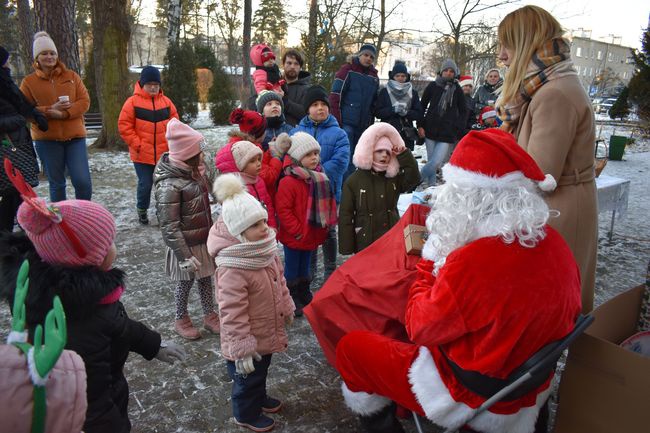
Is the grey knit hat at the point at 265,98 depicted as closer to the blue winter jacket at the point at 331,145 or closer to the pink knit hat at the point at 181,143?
the blue winter jacket at the point at 331,145

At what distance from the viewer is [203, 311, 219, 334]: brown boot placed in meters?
3.70

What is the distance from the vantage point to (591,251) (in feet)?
8.73

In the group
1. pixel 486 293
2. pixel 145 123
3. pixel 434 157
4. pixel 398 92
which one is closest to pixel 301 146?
pixel 486 293

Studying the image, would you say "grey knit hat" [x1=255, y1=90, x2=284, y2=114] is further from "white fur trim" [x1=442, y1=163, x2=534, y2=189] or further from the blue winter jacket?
"white fur trim" [x1=442, y1=163, x2=534, y2=189]

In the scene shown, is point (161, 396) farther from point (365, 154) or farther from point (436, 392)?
point (365, 154)

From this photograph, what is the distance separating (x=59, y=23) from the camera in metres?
8.20

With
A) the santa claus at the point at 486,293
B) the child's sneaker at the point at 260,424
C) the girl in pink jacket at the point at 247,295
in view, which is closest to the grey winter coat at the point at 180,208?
the girl in pink jacket at the point at 247,295

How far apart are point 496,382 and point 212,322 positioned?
2515 mm

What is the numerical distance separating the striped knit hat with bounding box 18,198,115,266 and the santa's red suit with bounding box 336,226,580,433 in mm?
1362

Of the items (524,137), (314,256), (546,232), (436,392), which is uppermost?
(524,137)

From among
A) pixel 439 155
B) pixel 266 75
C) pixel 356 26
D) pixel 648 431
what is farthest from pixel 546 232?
pixel 356 26

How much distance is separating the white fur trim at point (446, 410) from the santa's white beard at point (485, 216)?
1.37 ft

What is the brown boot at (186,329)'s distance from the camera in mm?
3584

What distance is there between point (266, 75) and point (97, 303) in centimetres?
496
